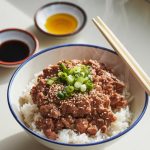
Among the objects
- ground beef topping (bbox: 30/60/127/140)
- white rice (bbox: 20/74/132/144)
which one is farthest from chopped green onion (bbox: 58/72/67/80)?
white rice (bbox: 20/74/132/144)

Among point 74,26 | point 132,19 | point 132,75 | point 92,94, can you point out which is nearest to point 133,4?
point 132,19

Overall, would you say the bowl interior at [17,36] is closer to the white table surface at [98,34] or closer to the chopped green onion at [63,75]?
the white table surface at [98,34]

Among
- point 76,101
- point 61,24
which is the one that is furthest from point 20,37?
point 76,101

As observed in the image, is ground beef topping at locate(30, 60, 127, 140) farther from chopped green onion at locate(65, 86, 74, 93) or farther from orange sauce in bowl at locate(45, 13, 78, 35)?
orange sauce in bowl at locate(45, 13, 78, 35)

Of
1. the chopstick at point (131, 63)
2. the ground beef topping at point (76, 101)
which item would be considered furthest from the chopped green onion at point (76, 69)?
the chopstick at point (131, 63)

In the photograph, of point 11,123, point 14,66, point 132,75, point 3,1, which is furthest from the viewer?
point 3,1

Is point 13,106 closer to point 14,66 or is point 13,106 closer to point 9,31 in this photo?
point 14,66
